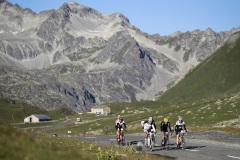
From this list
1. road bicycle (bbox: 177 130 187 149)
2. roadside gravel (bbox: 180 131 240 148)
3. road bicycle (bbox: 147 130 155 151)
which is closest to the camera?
road bicycle (bbox: 147 130 155 151)

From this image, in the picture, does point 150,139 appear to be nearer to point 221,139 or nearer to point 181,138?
point 181,138

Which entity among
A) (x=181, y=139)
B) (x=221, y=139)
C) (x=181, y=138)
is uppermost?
(x=181, y=138)

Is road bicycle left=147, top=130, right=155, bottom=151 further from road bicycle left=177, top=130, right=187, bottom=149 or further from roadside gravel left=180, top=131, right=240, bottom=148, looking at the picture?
roadside gravel left=180, top=131, right=240, bottom=148

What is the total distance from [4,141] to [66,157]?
1748mm

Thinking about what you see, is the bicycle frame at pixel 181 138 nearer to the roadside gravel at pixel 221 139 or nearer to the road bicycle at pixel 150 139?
the road bicycle at pixel 150 139

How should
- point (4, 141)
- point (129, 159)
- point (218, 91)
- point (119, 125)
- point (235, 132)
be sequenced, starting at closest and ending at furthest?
point (4, 141), point (129, 159), point (119, 125), point (235, 132), point (218, 91)

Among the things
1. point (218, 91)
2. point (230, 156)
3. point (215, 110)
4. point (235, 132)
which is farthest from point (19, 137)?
point (218, 91)

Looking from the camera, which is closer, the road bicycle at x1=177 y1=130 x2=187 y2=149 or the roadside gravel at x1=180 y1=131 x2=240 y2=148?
the road bicycle at x1=177 y1=130 x2=187 y2=149

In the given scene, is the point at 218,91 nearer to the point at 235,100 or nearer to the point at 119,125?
the point at 235,100

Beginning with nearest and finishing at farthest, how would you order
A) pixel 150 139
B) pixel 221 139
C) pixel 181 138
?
pixel 150 139
pixel 181 138
pixel 221 139

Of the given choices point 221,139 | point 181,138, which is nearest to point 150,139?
point 181,138

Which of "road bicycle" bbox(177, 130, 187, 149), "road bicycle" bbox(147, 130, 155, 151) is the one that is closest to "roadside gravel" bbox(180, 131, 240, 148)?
"road bicycle" bbox(177, 130, 187, 149)

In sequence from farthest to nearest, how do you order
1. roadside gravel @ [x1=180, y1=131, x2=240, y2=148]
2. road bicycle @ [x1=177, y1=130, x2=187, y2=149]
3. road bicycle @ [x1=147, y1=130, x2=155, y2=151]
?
roadside gravel @ [x1=180, y1=131, x2=240, y2=148]
road bicycle @ [x1=177, y1=130, x2=187, y2=149]
road bicycle @ [x1=147, y1=130, x2=155, y2=151]

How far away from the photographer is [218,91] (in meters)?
188
